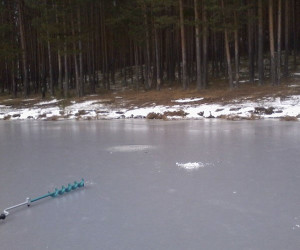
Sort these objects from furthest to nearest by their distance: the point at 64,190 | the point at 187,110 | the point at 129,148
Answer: the point at 187,110
the point at 129,148
the point at 64,190

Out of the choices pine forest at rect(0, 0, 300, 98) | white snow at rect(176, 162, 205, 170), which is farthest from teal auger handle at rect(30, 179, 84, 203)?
pine forest at rect(0, 0, 300, 98)

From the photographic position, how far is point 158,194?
183 inches

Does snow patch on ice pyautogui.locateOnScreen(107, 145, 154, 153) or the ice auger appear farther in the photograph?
snow patch on ice pyautogui.locateOnScreen(107, 145, 154, 153)

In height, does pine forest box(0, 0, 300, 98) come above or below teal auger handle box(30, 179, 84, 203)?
above

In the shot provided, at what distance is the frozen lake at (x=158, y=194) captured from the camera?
3.36 meters

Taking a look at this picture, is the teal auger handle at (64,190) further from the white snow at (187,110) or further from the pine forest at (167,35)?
the pine forest at (167,35)

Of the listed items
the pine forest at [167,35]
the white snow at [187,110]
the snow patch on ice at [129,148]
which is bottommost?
the snow patch on ice at [129,148]

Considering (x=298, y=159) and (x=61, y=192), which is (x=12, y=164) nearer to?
(x=61, y=192)

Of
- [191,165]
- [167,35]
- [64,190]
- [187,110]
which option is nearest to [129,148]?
[191,165]

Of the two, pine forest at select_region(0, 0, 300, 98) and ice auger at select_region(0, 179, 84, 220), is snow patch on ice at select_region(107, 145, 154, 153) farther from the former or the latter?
pine forest at select_region(0, 0, 300, 98)

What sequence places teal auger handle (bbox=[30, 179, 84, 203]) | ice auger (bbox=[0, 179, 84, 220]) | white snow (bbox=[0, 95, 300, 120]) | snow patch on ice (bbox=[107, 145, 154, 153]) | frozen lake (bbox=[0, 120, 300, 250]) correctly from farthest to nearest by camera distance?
white snow (bbox=[0, 95, 300, 120])
snow patch on ice (bbox=[107, 145, 154, 153])
teal auger handle (bbox=[30, 179, 84, 203])
ice auger (bbox=[0, 179, 84, 220])
frozen lake (bbox=[0, 120, 300, 250])

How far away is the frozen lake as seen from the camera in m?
3.36

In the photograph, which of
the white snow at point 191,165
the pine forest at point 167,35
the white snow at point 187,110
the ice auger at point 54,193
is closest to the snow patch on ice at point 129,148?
the white snow at point 191,165

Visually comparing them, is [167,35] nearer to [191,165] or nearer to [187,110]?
[187,110]
